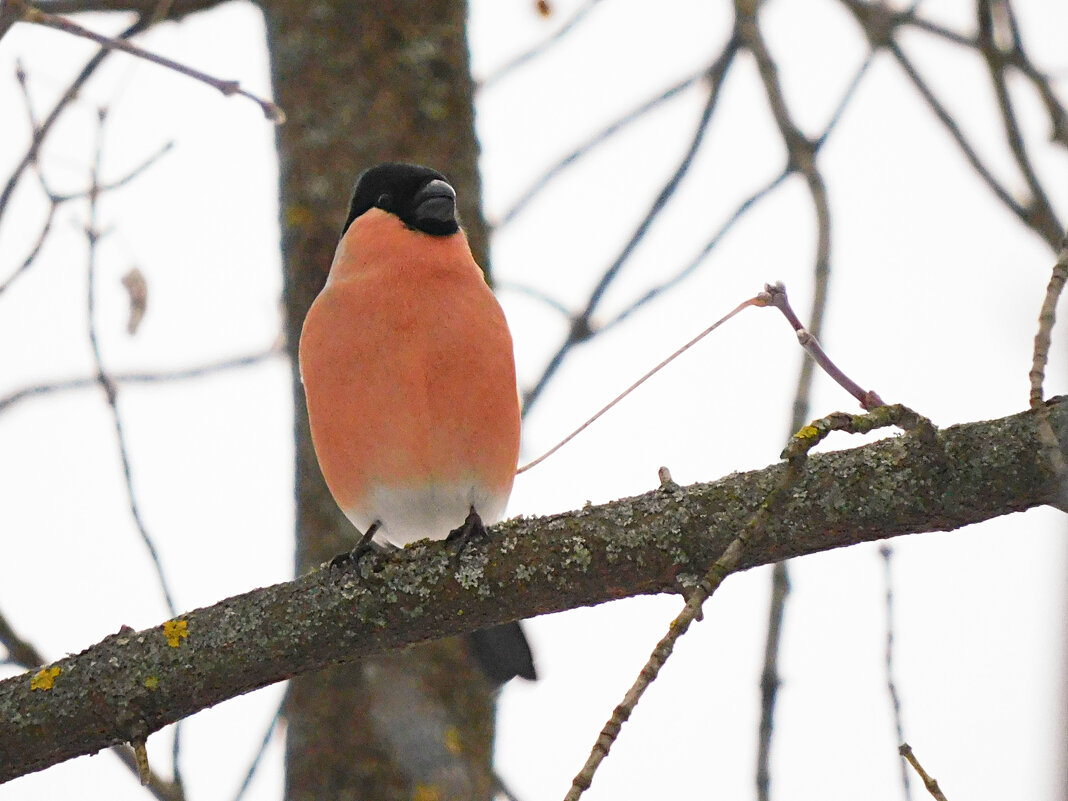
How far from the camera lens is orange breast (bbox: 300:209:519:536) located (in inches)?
125

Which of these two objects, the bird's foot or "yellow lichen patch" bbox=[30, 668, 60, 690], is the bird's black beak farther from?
"yellow lichen patch" bbox=[30, 668, 60, 690]

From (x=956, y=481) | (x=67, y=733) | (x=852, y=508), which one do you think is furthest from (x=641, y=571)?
(x=67, y=733)

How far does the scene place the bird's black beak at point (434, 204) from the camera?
3.44m

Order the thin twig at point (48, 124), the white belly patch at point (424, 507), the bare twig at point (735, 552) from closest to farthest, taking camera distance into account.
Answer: the bare twig at point (735, 552) < the thin twig at point (48, 124) < the white belly patch at point (424, 507)

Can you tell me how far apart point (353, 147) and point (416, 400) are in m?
0.81

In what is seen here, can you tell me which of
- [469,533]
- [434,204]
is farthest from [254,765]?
[434,204]

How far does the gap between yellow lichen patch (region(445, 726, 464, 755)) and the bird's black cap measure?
126 cm

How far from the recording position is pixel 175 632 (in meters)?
2.30

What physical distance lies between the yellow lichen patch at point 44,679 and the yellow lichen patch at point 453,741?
1.13 m

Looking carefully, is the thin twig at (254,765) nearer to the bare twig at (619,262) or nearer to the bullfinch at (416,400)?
the bullfinch at (416,400)

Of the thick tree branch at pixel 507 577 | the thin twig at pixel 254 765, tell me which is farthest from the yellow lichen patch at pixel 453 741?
the thick tree branch at pixel 507 577

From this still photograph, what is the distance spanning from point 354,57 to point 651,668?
242 centimetres

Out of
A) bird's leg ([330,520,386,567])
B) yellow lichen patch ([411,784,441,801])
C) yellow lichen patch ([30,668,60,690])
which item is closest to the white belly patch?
bird's leg ([330,520,386,567])

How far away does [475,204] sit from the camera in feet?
11.9
